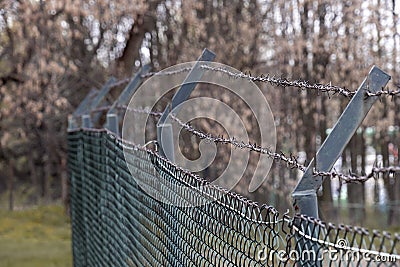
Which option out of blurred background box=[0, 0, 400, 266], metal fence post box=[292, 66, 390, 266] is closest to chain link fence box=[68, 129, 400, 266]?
metal fence post box=[292, 66, 390, 266]

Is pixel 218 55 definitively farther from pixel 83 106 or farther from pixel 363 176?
pixel 363 176

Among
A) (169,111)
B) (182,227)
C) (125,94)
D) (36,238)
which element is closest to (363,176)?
(182,227)

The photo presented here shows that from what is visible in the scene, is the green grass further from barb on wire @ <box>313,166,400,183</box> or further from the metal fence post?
barb on wire @ <box>313,166,400,183</box>

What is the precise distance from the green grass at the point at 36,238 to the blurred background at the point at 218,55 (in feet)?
0.26

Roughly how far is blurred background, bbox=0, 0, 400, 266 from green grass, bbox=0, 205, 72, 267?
0.08 meters

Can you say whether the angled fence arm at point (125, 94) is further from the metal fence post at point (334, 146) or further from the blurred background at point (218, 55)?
the blurred background at point (218, 55)

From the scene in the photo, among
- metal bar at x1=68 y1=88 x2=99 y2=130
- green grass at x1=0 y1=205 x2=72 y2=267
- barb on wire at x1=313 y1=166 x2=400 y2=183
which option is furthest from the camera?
green grass at x1=0 y1=205 x2=72 y2=267

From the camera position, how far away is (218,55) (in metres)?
17.4

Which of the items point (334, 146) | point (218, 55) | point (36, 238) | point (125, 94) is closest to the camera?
point (334, 146)

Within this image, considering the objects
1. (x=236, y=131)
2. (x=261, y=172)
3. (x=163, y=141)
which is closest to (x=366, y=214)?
(x=261, y=172)

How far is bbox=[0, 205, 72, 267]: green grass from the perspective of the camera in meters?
13.6

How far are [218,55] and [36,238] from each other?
18.9ft

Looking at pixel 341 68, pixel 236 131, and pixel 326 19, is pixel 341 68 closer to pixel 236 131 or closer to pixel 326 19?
pixel 326 19

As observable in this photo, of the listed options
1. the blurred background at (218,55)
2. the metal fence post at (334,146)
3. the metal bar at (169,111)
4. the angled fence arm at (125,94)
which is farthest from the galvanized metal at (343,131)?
the blurred background at (218,55)
